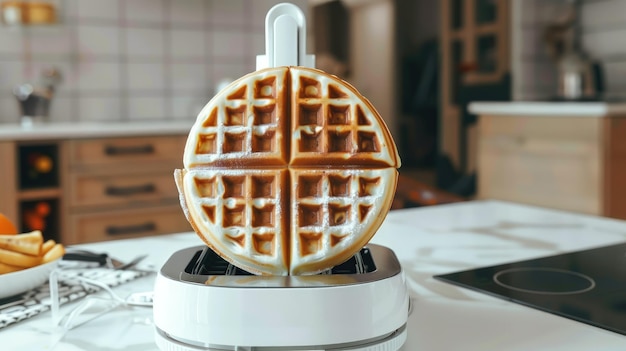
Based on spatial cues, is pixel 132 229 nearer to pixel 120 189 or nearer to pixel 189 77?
pixel 120 189

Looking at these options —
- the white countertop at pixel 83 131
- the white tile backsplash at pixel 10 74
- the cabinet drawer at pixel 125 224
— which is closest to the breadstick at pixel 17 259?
the white countertop at pixel 83 131

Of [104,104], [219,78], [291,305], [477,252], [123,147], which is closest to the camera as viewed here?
[291,305]

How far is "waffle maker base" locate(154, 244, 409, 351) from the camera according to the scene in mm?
538

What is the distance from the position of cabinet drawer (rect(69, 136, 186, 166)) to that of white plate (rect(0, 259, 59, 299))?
209cm

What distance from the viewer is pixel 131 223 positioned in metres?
2.94

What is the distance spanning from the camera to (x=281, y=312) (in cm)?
54

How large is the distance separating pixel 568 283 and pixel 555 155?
7.89 ft

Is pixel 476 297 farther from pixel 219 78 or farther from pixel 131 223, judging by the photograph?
pixel 219 78

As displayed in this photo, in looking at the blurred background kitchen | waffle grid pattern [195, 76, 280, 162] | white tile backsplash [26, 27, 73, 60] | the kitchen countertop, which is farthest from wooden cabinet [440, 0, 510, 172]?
waffle grid pattern [195, 76, 280, 162]

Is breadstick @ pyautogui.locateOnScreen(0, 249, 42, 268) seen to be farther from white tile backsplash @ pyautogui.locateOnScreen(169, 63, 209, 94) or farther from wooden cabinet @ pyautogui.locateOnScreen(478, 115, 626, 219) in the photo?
white tile backsplash @ pyautogui.locateOnScreen(169, 63, 209, 94)

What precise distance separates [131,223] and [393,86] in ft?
5.65

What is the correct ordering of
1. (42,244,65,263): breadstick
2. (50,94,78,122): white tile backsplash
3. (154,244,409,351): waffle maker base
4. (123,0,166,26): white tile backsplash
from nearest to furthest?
(154,244,409,351): waffle maker base
(42,244,65,263): breadstick
(50,94,78,122): white tile backsplash
(123,0,166,26): white tile backsplash

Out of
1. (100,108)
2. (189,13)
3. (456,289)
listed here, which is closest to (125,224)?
(100,108)

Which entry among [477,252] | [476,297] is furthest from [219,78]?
[476,297]
